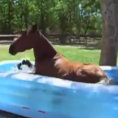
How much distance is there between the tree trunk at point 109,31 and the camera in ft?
30.0

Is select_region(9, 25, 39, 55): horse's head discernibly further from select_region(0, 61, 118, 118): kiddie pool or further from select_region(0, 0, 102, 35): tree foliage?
select_region(0, 0, 102, 35): tree foliage

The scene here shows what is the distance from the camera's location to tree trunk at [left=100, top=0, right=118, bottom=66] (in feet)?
30.0

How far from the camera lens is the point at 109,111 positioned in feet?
17.3

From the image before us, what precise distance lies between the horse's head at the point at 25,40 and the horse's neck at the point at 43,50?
98mm

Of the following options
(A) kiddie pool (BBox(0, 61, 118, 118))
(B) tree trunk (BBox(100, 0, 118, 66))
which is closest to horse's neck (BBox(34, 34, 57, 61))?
(A) kiddie pool (BBox(0, 61, 118, 118))

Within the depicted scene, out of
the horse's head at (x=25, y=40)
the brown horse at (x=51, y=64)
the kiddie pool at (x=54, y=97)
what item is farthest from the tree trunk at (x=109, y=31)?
the kiddie pool at (x=54, y=97)

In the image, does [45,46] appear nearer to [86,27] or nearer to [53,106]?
[53,106]

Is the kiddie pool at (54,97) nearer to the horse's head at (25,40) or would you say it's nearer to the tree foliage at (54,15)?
the horse's head at (25,40)

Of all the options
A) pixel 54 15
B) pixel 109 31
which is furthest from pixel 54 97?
pixel 54 15

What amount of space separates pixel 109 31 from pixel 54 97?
12.2ft

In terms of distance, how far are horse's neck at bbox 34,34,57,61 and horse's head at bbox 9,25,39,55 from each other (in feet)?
0.32

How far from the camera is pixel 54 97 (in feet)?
19.4

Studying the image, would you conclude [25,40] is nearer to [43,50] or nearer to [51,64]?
[43,50]

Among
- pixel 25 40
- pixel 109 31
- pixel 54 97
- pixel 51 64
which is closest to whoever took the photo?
pixel 54 97
